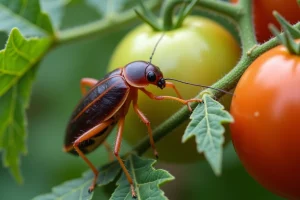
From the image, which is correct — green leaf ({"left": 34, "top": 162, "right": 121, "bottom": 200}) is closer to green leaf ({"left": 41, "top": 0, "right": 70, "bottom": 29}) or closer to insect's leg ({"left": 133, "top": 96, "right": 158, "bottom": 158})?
insect's leg ({"left": 133, "top": 96, "right": 158, "bottom": 158})

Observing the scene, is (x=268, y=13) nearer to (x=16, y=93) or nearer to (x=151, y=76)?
(x=151, y=76)

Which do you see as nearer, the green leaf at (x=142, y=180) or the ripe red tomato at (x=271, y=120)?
the ripe red tomato at (x=271, y=120)

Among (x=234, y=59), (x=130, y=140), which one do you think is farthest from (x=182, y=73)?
(x=130, y=140)

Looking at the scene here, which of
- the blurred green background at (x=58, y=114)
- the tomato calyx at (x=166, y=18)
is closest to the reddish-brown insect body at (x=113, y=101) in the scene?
the tomato calyx at (x=166, y=18)

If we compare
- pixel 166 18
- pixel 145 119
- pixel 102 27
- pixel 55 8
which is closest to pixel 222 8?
pixel 166 18

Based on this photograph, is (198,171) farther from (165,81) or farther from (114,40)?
(165,81)

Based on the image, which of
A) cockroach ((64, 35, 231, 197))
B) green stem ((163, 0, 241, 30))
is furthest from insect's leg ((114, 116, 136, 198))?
green stem ((163, 0, 241, 30))

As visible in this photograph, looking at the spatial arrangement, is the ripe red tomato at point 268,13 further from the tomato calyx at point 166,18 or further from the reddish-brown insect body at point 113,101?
Result: the reddish-brown insect body at point 113,101
